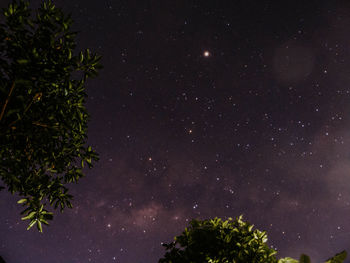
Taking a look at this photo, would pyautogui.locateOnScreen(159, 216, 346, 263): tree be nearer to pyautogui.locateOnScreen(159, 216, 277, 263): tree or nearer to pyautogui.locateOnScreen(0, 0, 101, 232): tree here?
pyautogui.locateOnScreen(159, 216, 277, 263): tree

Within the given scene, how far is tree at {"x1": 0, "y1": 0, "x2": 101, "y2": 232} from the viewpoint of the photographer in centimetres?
448

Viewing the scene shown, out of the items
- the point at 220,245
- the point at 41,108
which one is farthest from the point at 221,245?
the point at 41,108

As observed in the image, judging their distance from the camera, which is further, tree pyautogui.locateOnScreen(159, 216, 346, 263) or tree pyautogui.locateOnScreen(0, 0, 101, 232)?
tree pyautogui.locateOnScreen(159, 216, 346, 263)

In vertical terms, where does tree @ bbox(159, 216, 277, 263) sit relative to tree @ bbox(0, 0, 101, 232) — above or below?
below

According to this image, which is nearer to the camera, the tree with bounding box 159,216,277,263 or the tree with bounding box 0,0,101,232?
the tree with bounding box 0,0,101,232

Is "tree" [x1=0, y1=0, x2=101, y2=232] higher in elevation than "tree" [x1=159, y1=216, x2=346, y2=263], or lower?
higher

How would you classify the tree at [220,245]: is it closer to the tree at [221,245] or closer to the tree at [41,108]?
the tree at [221,245]

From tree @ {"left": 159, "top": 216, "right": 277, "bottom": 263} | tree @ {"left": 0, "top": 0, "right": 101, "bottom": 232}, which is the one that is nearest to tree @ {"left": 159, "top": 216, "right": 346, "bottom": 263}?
tree @ {"left": 159, "top": 216, "right": 277, "bottom": 263}

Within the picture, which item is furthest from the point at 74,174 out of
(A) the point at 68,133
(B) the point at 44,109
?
(B) the point at 44,109

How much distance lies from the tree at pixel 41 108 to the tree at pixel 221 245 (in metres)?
3.85

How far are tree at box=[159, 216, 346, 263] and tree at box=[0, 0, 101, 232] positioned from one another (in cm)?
385

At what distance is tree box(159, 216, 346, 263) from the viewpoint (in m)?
6.57

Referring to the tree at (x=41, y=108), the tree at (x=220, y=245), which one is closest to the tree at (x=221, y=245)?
the tree at (x=220, y=245)

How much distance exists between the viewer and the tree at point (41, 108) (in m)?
4.48
